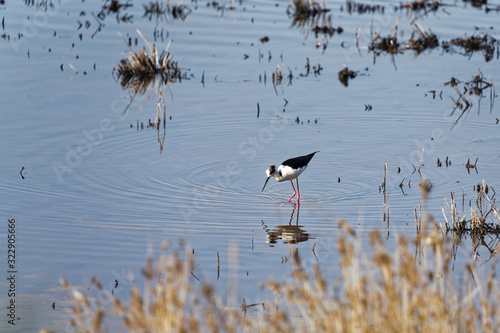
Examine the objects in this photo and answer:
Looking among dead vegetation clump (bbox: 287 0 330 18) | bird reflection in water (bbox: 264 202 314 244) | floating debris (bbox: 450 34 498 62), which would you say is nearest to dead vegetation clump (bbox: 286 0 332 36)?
dead vegetation clump (bbox: 287 0 330 18)

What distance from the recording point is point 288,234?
863 centimetres

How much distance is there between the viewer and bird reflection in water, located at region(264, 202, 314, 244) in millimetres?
8405

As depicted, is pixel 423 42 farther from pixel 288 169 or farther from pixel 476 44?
pixel 288 169

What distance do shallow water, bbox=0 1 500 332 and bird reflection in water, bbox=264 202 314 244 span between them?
0.03m

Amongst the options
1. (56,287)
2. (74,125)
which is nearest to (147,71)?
(74,125)

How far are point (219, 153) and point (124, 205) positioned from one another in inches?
95.6

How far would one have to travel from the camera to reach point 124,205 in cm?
921

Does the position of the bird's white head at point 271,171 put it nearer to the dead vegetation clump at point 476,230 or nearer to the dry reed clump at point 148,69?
the dead vegetation clump at point 476,230

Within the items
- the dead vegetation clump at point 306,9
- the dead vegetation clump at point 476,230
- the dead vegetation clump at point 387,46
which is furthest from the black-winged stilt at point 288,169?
the dead vegetation clump at point 306,9

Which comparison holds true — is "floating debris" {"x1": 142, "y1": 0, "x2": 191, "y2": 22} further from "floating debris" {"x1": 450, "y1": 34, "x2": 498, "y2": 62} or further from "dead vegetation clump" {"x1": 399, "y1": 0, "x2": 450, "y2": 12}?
"floating debris" {"x1": 450, "y1": 34, "x2": 498, "y2": 62}

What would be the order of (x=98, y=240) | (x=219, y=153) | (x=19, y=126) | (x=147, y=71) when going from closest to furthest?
(x=98, y=240)
(x=219, y=153)
(x=19, y=126)
(x=147, y=71)

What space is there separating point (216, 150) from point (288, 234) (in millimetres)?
3126

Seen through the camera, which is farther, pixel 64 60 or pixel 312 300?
pixel 64 60

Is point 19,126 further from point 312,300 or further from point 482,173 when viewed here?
point 312,300
